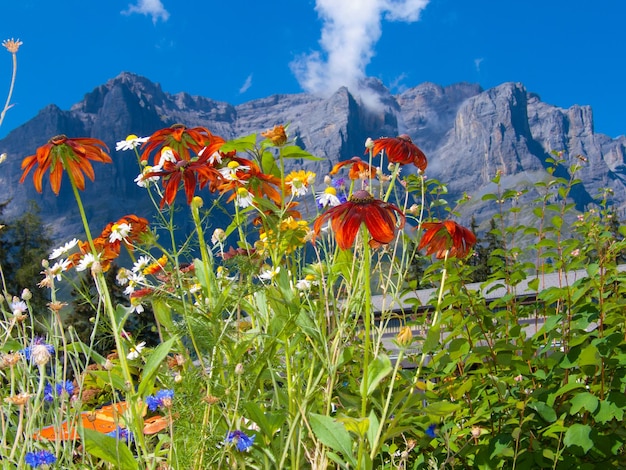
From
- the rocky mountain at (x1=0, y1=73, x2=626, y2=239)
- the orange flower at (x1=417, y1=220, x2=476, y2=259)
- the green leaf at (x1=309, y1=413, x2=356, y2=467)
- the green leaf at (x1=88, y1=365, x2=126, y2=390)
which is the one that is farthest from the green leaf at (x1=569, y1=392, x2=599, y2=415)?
the rocky mountain at (x1=0, y1=73, x2=626, y2=239)

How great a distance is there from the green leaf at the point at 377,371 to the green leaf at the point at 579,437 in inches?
31.7

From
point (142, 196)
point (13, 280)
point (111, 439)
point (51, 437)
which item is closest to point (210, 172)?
point (111, 439)

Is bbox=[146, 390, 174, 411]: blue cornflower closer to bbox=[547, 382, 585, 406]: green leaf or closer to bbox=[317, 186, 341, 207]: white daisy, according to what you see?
bbox=[317, 186, 341, 207]: white daisy

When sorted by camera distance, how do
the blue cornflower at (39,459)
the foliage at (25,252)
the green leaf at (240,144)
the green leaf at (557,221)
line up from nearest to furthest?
the blue cornflower at (39,459) → the green leaf at (240,144) → the green leaf at (557,221) → the foliage at (25,252)

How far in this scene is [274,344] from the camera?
1.72 metres

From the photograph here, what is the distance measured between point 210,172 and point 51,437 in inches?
37.5

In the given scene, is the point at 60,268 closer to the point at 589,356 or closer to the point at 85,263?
the point at 85,263

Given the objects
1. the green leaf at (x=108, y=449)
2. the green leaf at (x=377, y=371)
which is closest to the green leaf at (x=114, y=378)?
the green leaf at (x=108, y=449)

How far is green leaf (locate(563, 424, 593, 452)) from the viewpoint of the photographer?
1872 mm

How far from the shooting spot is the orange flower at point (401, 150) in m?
1.82

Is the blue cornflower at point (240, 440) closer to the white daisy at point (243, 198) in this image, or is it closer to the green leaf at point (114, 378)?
the green leaf at point (114, 378)

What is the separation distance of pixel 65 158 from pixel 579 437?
67.2 inches

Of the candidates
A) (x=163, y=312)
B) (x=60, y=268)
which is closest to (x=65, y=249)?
(x=60, y=268)

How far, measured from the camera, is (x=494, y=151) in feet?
587
